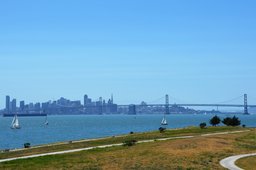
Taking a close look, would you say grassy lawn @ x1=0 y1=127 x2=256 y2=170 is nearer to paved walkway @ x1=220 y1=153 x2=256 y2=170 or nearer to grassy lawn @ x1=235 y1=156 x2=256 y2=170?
paved walkway @ x1=220 y1=153 x2=256 y2=170

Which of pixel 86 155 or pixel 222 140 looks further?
pixel 222 140

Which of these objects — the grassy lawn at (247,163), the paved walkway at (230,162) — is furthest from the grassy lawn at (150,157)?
the grassy lawn at (247,163)

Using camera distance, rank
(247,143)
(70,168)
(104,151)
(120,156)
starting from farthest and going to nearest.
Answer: (247,143) < (104,151) < (120,156) < (70,168)

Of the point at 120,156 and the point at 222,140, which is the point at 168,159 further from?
the point at 222,140

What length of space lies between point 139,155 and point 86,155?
477cm

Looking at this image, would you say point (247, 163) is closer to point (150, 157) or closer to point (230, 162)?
point (230, 162)

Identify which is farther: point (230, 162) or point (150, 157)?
point (150, 157)

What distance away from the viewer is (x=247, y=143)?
5856 centimetres

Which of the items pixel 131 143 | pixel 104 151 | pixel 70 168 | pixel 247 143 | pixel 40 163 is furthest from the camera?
pixel 247 143

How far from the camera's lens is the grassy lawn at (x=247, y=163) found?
135 ft

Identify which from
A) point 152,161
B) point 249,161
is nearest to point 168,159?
point 152,161

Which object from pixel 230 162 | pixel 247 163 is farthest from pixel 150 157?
pixel 247 163

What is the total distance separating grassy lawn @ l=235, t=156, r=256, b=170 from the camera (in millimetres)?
41281

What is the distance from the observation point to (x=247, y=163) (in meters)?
43.3
